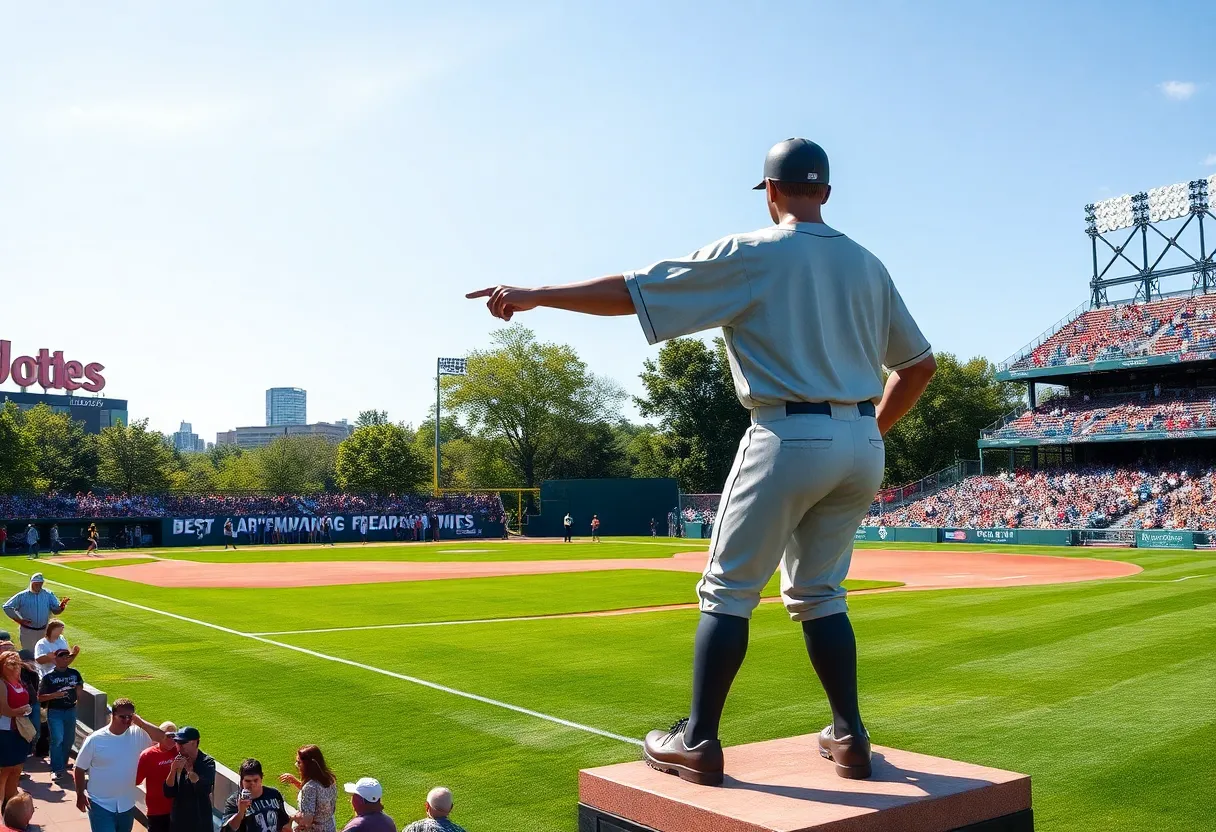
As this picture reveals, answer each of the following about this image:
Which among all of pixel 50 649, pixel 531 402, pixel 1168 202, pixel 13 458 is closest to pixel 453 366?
pixel 531 402

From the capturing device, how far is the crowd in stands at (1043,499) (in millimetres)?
42219

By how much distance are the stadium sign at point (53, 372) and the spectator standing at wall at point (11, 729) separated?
266 feet

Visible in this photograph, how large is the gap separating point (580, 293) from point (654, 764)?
6.57 ft

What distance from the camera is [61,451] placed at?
246 feet

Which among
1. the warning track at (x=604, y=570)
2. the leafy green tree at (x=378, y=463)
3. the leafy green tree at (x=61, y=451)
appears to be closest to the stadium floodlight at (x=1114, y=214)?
the warning track at (x=604, y=570)

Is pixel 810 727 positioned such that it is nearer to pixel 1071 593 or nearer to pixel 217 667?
pixel 217 667

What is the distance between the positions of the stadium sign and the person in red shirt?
272 feet

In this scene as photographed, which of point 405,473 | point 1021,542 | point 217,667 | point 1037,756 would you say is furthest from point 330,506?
point 1037,756

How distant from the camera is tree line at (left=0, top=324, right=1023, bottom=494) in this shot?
70.4 metres

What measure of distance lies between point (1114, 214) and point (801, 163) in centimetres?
5791

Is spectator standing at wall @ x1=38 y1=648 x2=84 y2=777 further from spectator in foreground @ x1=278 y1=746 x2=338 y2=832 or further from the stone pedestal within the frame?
the stone pedestal

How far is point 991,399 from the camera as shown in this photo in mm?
73938

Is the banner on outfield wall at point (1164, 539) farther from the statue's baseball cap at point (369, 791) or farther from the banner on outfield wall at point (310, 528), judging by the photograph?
the statue's baseball cap at point (369, 791)

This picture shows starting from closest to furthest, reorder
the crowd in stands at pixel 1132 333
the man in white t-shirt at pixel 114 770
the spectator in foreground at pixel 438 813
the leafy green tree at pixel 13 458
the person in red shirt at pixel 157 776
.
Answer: the spectator in foreground at pixel 438 813
the person in red shirt at pixel 157 776
the man in white t-shirt at pixel 114 770
the crowd in stands at pixel 1132 333
the leafy green tree at pixel 13 458
